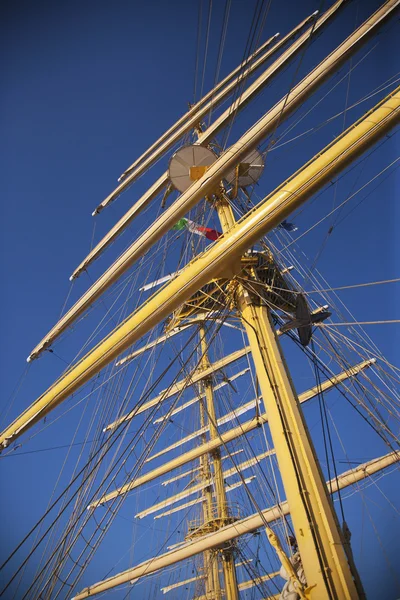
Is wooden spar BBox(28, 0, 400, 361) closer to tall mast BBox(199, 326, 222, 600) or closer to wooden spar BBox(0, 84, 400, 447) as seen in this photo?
wooden spar BBox(0, 84, 400, 447)

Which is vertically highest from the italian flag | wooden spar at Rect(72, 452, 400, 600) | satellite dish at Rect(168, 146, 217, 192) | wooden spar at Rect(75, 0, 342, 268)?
wooden spar at Rect(75, 0, 342, 268)

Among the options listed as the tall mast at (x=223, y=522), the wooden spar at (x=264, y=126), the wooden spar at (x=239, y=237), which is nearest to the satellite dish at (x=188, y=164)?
the wooden spar at (x=264, y=126)

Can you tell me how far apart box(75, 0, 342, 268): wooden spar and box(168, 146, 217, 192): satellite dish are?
226 millimetres

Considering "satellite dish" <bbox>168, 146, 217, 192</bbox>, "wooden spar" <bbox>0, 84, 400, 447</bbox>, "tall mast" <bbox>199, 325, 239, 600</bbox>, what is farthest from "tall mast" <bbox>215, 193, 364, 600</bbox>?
"tall mast" <bbox>199, 325, 239, 600</bbox>

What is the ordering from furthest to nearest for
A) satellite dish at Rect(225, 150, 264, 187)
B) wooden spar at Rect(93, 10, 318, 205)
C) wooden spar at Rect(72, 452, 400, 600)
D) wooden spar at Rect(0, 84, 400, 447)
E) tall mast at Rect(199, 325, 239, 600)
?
tall mast at Rect(199, 325, 239, 600), wooden spar at Rect(72, 452, 400, 600), satellite dish at Rect(225, 150, 264, 187), wooden spar at Rect(93, 10, 318, 205), wooden spar at Rect(0, 84, 400, 447)

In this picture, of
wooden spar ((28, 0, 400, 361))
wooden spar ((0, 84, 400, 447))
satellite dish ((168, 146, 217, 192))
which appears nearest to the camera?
wooden spar ((0, 84, 400, 447))

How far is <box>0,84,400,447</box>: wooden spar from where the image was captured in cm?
357

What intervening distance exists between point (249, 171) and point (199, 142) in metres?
1.52

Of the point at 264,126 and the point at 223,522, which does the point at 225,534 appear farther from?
the point at 264,126

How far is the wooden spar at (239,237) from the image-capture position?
140 inches

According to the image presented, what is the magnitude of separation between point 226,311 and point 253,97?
5.07 meters

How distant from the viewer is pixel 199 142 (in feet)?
23.5

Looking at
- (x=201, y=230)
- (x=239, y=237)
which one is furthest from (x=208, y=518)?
(x=239, y=237)

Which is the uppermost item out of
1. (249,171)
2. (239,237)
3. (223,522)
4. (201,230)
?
(249,171)
